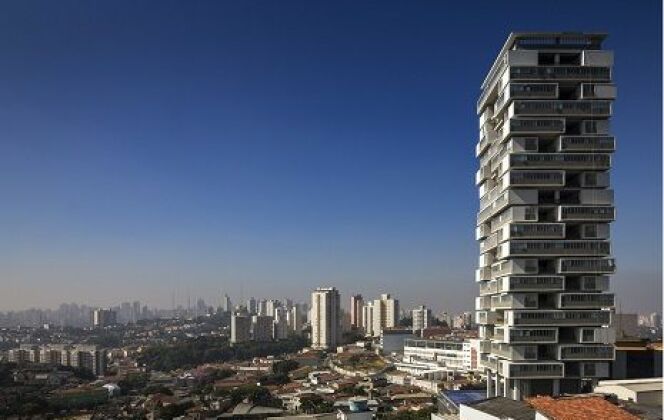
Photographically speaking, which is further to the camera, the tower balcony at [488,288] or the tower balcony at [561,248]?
the tower balcony at [488,288]

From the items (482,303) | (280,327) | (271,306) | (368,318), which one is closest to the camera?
(482,303)

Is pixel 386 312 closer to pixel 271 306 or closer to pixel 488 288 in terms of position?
pixel 271 306

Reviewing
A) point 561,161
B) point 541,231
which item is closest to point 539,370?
point 541,231

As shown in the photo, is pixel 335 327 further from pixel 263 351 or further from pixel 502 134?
pixel 502 134

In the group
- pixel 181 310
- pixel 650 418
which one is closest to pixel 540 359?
pixel 650 418

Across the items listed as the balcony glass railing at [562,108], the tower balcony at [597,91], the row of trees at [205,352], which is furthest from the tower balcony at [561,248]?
the row of trees at [205,352]

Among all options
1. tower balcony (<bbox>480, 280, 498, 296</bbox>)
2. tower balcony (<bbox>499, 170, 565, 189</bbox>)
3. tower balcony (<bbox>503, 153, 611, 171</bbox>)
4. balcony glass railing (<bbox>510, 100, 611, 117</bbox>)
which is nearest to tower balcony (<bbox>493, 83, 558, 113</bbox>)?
balcony glass railing (<bbox>510, 100, 611, 117</bbox>)

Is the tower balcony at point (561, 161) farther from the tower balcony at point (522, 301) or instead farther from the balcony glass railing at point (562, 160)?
the tower balcony at point (522, 301)
